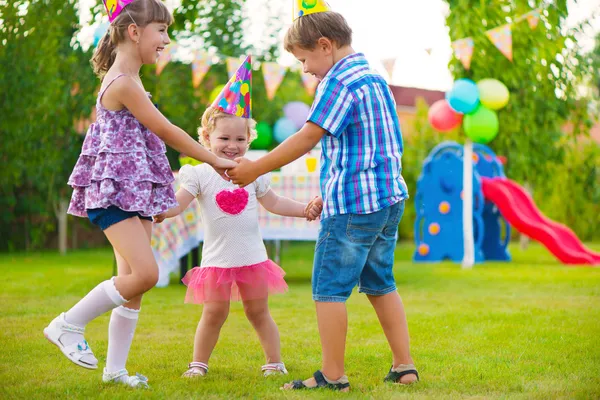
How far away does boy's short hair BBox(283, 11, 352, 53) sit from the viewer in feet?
9.53

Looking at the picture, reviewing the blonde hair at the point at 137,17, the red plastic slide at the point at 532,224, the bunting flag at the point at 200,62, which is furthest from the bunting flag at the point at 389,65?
the blonde hair at the point at 137,17

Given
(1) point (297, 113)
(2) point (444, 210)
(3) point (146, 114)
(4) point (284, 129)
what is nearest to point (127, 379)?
(3) point (146, 114)

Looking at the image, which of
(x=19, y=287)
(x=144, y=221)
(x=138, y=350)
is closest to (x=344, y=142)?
(x=144, y=221)

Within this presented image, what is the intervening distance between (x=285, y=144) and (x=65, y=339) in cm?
106

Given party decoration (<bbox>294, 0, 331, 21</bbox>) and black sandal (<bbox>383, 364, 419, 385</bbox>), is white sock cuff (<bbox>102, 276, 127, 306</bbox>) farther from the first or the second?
party decoration (<bbox>294, 0, 331, 21</bbox>)

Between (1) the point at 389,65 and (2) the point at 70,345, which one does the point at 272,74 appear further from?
(2) the point at 70,345

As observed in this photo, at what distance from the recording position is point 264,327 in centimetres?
340

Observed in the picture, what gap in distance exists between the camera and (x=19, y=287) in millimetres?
6699

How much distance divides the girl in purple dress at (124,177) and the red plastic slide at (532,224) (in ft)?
24.5

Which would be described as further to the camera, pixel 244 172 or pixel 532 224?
pixel 532 224

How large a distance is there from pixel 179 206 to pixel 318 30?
3.11 ft

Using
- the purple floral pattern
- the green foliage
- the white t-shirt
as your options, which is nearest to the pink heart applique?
the white t-shirt

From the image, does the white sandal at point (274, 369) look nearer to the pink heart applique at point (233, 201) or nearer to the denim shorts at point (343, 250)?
the denim shorts at point (343, 250)

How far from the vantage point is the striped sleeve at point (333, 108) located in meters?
2.81
